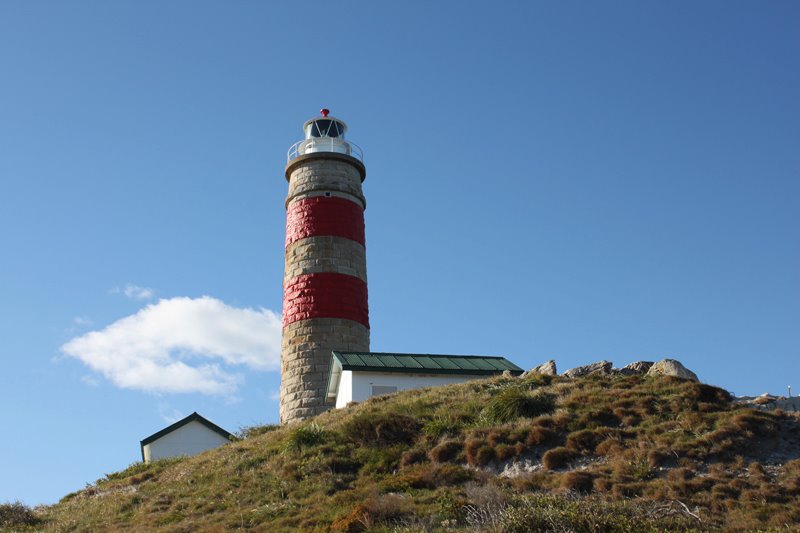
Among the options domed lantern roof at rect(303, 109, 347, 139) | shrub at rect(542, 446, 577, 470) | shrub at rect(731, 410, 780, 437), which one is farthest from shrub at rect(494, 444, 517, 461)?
domed lantern roof at rect(303, 109, 347, 139)

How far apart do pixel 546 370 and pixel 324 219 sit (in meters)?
13.6

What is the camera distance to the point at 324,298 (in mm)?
35000

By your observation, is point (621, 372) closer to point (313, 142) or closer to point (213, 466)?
point (213, 466)

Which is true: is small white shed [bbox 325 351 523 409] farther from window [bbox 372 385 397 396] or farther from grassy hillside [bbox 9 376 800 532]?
grassy hillside [bbox 9 376 800 532]

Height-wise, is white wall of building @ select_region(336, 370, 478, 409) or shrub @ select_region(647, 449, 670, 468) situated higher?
white wall of building @ select_region(336, 370, 478, 409)

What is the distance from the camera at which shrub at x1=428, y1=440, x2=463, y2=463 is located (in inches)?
811

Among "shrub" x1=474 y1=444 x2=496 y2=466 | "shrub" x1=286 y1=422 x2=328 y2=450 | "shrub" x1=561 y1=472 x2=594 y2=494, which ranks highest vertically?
"shrub" x1=286 y1=422 x2=328 y2=450

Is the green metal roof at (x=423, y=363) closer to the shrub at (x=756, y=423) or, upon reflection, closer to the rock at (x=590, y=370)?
the rock at (x=590, y=370)

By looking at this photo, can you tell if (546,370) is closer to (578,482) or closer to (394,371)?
(394,371)

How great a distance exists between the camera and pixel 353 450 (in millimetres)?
22422

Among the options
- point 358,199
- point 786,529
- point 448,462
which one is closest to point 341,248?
point 358,199

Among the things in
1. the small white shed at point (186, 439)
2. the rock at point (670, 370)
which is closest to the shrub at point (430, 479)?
the rock at point (670, 370)

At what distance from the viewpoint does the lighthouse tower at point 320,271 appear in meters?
34.2

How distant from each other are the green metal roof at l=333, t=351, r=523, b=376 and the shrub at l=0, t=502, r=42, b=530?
1165 cm
